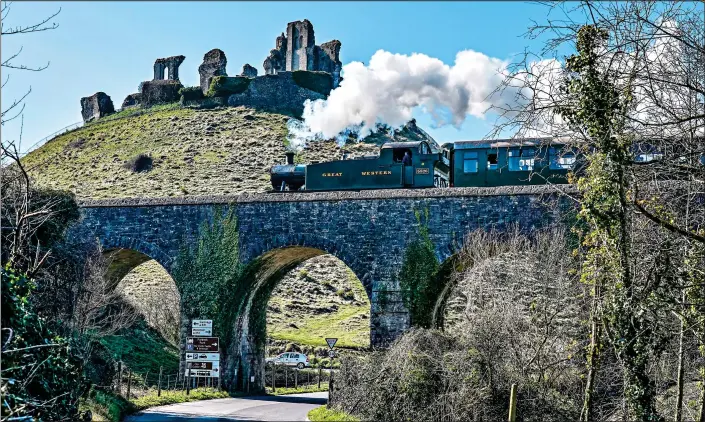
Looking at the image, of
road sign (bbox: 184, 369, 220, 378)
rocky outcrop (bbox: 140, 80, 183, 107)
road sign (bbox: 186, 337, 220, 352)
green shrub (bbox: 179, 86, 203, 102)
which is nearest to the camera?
road sign (bbox: 184, 369, 220, 378)

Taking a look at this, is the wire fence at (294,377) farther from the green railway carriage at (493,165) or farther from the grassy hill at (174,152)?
the grassy hill at (174,152)

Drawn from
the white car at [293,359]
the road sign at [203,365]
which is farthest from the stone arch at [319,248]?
the white car at [293,359]

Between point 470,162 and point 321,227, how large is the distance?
4886 mm

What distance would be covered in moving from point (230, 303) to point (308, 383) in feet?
24.7

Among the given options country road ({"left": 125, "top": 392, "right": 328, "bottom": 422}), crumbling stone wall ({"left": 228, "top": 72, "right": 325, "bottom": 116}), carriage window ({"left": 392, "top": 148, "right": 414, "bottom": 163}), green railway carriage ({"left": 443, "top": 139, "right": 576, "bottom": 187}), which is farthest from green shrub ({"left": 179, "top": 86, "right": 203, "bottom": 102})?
country road ({"left": 125, "top": 392, "right": 328, "bottom": 422})

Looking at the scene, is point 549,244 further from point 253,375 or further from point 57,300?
point 57,300

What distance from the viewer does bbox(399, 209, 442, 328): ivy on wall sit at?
73.1 ft

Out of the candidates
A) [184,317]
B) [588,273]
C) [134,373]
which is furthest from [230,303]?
[588,273]

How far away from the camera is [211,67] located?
233 ft

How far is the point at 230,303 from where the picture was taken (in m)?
24.9

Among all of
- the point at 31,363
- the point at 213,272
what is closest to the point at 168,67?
the point at 213,272

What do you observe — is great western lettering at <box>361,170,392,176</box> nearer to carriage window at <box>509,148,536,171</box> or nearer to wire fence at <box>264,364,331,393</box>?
carriage window at <box>509,148,536,171</box>

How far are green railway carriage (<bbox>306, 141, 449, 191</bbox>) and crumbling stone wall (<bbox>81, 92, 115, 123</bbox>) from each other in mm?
54222

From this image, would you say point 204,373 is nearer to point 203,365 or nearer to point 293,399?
point 203,365
